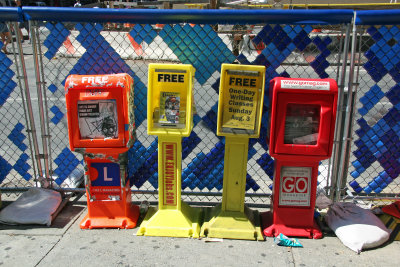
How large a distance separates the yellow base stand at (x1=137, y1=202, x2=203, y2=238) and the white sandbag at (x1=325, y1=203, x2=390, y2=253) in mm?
1369

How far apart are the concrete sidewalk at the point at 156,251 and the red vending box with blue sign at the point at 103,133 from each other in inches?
9.7

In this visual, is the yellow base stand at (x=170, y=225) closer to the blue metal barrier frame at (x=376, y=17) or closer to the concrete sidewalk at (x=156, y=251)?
the concrete sidewalk at (x=156, y=251)

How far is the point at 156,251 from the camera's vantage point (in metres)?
3.21

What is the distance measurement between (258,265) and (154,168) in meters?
1.59

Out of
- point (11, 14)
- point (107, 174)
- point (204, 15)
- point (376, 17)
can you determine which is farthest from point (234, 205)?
point (11, 14)

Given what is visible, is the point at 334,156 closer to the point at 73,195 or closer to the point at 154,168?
the point at 154,168

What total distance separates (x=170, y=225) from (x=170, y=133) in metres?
0.93

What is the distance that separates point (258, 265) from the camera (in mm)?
3041

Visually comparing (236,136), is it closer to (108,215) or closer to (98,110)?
(98,110)

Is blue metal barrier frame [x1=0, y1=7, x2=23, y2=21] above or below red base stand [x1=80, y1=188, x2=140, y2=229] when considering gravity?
above

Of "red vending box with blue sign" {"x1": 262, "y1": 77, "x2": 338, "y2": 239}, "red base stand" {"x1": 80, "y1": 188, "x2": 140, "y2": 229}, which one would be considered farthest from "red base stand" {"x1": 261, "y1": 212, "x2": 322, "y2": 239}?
"red base stand" {"x1": 80, "y1": 188, "x2": 140, "y2": 229}

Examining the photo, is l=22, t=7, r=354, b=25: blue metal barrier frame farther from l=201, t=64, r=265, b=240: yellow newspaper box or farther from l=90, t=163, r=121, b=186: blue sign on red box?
l=90, t=163, r=121, b=186: blue sign on red box

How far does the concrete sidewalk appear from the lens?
3.07 m

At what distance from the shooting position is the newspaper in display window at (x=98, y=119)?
10.5ft
